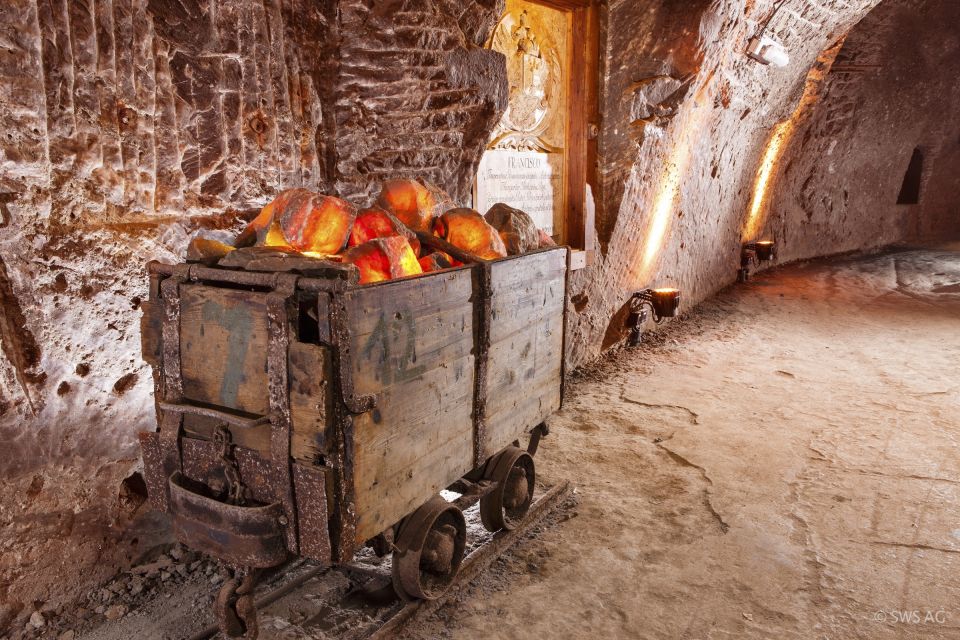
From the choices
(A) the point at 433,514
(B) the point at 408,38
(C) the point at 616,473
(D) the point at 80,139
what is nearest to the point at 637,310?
(C) the point at 616,473

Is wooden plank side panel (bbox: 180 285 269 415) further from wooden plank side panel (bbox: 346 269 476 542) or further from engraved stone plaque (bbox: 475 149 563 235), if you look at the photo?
engraved stone plaque (bbox: 475 149 563 235)

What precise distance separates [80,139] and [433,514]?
84.9 inches

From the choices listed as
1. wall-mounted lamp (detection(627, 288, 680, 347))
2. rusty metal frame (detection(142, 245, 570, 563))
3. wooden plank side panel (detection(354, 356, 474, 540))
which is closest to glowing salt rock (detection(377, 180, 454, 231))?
wooden plank side panel (detection(354, 356, 474, 540))

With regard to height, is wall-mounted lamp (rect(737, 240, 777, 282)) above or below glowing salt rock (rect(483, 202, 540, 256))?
below

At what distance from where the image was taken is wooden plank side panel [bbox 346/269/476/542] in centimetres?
221

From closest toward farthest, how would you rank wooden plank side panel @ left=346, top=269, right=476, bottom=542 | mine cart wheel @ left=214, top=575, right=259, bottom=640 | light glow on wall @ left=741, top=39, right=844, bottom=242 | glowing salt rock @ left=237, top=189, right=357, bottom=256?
wooden plank side panel @ left=346, top=269, right=476, bottom=542, mine cart wheel @ left=214, top=575, right=259, bottom=640, glowing salt rock @ left=237, top=189, right=357, bottom=256, light glow on wall @ left=741, top=39, right=844, bottom=242

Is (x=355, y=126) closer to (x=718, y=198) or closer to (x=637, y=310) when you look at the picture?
(x=637, y=310)

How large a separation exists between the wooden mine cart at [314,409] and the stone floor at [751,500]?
749 mm

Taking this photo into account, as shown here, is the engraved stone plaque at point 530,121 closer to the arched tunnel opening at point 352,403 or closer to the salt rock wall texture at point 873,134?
the arched tunnel opening at point 352,403

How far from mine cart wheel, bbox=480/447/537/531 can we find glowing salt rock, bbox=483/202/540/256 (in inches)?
41.5

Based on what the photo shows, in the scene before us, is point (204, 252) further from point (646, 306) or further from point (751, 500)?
point (646, 306)

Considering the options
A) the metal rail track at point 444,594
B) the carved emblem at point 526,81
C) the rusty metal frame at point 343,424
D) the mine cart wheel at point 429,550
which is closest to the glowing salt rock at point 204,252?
the rusty metal frame at point 343,424

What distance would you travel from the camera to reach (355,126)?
3809 mm

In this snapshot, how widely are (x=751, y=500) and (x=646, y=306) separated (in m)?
3.49
